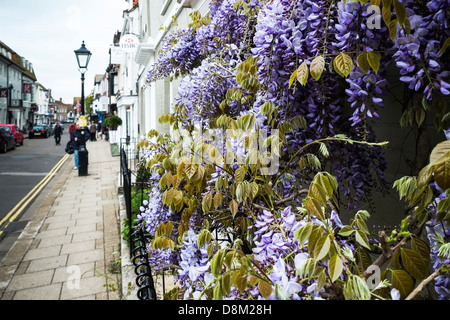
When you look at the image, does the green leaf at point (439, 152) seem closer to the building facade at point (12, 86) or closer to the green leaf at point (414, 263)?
the green leaf at point (414, 263)

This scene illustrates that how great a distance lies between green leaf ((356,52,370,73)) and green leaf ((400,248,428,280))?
2.24 ft

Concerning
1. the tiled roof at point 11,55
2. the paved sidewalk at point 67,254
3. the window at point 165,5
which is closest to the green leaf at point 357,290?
the paved sidewalk at point 67,254

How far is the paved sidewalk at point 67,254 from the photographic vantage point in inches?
173

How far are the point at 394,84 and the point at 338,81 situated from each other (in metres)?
0.63

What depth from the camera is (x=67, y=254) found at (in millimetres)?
5523

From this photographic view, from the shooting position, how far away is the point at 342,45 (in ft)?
5.30

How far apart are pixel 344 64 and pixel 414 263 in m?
0.77

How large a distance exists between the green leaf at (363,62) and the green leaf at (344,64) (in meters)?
0.03

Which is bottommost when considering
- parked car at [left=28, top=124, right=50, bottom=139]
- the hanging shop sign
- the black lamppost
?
parked car at [left=28, top=124, right=50, bottom=139]

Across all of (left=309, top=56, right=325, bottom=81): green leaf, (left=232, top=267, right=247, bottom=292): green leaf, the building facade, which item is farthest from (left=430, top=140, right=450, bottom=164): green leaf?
the building facade

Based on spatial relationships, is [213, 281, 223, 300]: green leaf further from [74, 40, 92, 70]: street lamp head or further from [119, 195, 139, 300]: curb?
[74, 40, 92, 70]: street lamp head

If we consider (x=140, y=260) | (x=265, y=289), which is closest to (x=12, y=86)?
(x=140, y=260)

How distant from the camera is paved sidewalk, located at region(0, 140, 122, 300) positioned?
14.4 feet

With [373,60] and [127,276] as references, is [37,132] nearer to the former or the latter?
[127,276]
